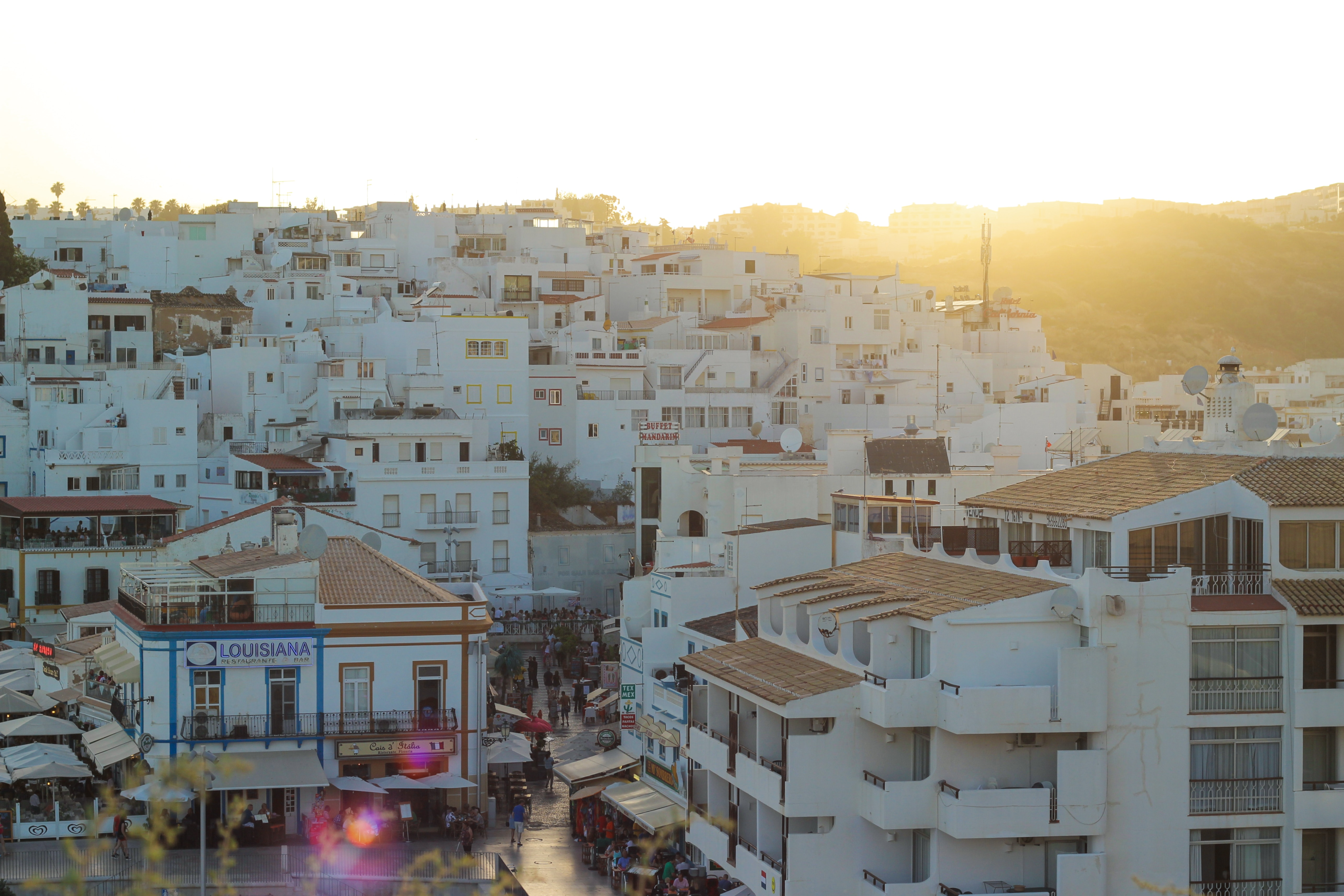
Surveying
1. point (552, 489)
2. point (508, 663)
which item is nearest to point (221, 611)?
point (508, 663)

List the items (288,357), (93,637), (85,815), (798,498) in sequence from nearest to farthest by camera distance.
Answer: (85,815)
(93,637)
(798,498)
(288,357)

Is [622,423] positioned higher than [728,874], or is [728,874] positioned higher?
[622,423]

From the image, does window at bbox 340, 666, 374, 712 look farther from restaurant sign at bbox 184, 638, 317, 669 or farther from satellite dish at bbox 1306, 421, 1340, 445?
satellite dish at bbox 1306, 421, 1340, 445

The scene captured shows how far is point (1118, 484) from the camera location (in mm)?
29500

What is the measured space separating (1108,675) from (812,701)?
474 centimetres

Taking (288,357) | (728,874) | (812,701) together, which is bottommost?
(728,874)

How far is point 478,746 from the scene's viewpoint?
3578 centimetres

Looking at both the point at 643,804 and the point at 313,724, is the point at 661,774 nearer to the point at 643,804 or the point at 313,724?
the point at 643,804

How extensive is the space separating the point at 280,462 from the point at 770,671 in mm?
34044

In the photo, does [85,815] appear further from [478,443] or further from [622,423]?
[622,423]

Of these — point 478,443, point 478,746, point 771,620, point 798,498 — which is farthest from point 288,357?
point 771,620

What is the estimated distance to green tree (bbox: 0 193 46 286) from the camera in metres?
76.6

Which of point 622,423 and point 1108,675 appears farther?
point 622,423

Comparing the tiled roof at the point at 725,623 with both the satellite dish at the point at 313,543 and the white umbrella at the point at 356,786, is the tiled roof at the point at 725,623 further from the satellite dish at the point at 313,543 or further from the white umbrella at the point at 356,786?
the satellite dish at the point at 313,543
